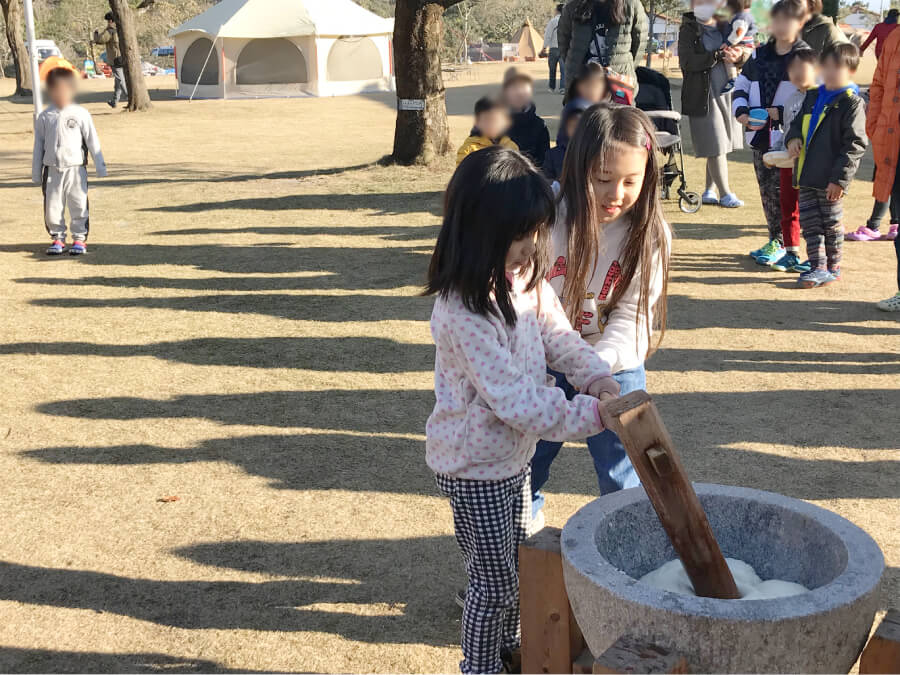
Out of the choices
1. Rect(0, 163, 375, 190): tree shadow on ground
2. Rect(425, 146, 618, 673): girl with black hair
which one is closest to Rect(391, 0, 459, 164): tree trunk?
Rect(0, 163, 375, 190): tree shadow on ground

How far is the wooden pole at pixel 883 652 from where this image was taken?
1.77m

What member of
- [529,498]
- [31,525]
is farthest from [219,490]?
[529,498]

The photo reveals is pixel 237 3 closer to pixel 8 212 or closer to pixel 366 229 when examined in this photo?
pixel 8 212

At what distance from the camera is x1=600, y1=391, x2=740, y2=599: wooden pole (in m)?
1.94

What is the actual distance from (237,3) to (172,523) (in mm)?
23608

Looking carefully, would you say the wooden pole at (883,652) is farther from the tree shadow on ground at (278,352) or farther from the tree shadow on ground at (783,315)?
the tree shadow on ground at (783,315)

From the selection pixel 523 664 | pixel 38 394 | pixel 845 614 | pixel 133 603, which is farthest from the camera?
pixel 38 394

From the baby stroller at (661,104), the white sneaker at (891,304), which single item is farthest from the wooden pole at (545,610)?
the baby stroller at (661,104)

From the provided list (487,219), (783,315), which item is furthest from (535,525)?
(783,315)

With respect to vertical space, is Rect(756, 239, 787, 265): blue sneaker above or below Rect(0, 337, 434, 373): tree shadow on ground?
above

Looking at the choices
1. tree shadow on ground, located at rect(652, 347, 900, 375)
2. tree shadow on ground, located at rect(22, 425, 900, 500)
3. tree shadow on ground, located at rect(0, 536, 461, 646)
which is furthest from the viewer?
tree shadow on ground, located at rect(652, 347, 900, 375)

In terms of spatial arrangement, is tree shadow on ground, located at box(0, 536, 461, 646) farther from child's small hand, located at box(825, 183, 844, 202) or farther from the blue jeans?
child's small hand, located at box(825, 183, 844, 202)

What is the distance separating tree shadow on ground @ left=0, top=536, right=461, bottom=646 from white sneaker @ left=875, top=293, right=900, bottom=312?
385cm

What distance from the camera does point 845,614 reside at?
1.73 metres
